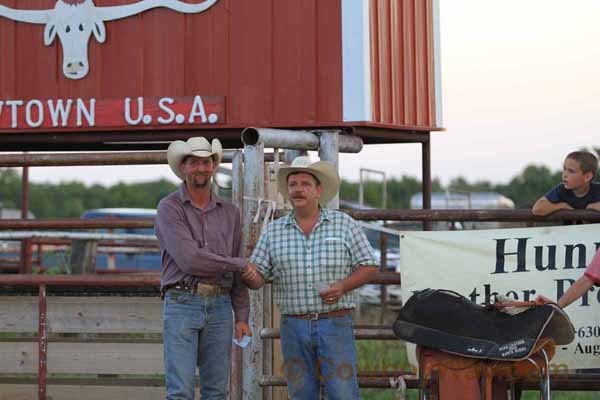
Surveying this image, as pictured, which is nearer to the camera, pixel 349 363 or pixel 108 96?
pixel 349 363

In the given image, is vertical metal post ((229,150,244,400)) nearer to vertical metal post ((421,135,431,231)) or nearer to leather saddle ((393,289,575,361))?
leather saddle ((393,289,575,361))

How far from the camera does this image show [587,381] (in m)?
7.54

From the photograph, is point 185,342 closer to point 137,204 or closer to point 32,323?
point 32,323

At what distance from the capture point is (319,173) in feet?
22.0

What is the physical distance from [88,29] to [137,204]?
53.9 metres

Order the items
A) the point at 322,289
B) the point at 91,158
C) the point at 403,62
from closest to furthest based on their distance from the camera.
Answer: the point at 322,289
the point at 91,158
the point at 403,62

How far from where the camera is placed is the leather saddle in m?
6.14

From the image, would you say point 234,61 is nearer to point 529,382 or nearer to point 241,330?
point 241,330

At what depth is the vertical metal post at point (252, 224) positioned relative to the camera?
752 cm

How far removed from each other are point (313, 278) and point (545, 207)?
1.84 metres

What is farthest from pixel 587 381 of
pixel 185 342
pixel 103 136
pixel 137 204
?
pixel 137 204

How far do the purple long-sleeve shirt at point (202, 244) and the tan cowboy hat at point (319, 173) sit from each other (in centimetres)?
38

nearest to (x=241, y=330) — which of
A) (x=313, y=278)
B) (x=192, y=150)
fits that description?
(x=313, y=278)

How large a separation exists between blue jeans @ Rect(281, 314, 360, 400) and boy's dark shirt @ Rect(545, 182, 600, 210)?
1827 millimetres
